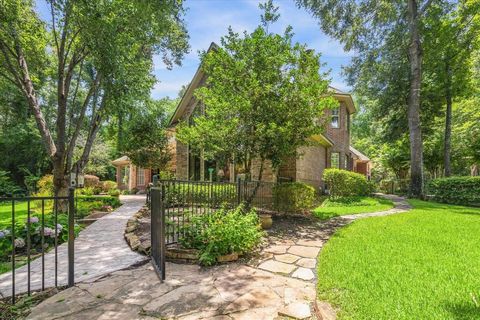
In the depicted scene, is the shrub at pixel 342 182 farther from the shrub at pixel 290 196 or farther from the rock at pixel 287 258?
the rock at pixel 287 258

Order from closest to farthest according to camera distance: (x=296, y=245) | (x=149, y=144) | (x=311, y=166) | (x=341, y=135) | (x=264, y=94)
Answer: (x=296, y=245), (x=264, y=94), (x=311, y=166), (x=149, y=144), (x=341, y=135)

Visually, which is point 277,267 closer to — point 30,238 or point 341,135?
point 30,238

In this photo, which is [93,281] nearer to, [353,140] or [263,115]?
[263,115]

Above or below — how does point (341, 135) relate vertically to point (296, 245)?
above

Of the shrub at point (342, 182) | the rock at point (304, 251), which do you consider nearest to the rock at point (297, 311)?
the rock at point (304, 251)

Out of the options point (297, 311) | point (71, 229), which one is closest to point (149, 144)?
point (71, 229)

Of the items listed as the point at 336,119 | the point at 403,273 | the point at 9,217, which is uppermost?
the point at 336,119

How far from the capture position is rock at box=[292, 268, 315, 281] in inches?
146

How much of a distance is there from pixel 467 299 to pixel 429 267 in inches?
39.1

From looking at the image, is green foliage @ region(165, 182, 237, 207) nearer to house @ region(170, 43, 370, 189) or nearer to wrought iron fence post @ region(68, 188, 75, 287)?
wrought iron fence post @ region(68, 188, 75, 287)

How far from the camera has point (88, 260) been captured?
15.2ft

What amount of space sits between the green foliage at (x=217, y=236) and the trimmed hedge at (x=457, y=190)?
40.3ft

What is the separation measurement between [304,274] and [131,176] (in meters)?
21.4

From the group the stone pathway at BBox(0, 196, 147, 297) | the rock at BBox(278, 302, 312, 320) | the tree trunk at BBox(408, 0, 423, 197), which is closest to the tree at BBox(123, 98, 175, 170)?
the stone pathway at BBox(0, 196, 147, 297)
